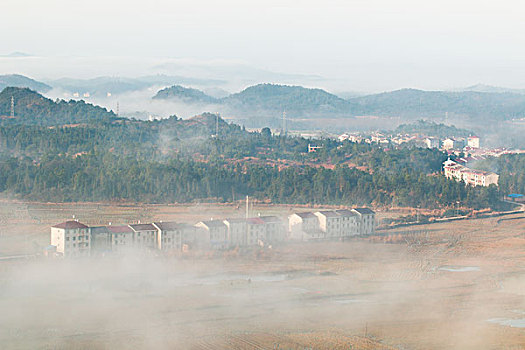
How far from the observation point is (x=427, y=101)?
166 metres

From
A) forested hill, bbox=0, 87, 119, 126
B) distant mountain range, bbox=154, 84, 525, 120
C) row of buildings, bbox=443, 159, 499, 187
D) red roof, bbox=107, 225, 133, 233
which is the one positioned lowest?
red roof, bbox=107, 225, 133, 233

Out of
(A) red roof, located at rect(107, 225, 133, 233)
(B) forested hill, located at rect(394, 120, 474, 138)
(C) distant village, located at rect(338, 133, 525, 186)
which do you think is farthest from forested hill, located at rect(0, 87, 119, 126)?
(A) red roof, located at rect(107, 225, 133, 233)

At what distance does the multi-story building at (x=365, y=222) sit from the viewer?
1154 inches

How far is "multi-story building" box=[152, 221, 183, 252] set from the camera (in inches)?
968

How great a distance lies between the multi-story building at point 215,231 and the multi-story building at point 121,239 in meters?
2.65

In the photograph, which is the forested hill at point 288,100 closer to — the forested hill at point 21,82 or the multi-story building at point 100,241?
the forested hill at point 21,82

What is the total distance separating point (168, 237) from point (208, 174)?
15.6 m

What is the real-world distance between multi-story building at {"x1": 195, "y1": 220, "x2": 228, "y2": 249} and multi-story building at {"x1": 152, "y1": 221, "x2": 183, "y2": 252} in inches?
43.4

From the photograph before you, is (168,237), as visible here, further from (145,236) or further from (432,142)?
(432,142)

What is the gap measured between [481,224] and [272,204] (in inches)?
376

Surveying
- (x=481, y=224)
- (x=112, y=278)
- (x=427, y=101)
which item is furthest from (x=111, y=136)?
(x=427, y=101)

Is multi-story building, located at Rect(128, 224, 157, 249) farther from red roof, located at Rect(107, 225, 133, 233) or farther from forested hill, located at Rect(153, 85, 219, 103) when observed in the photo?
forested hill, located at Rect(153, 85, 219, 103)

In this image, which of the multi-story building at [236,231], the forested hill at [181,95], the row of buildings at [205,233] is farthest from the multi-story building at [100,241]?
the forested hill at [181,95]

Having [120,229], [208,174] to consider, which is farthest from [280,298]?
[208,174]
